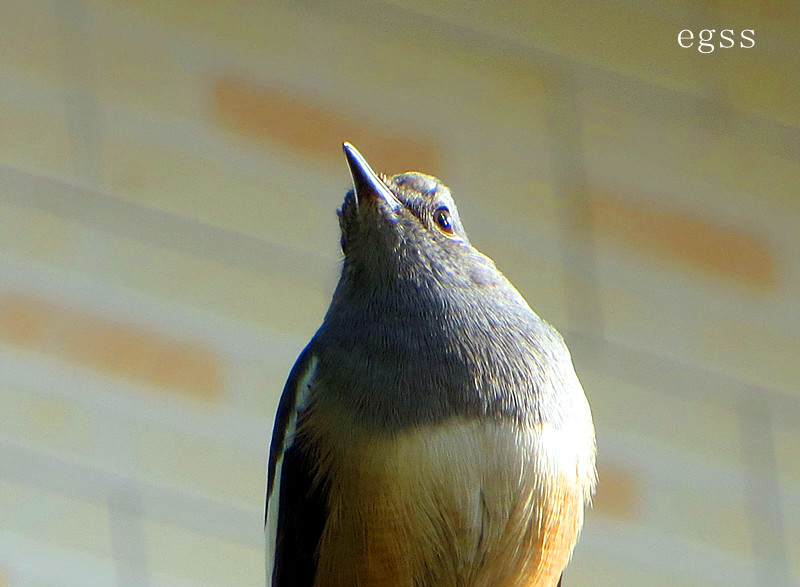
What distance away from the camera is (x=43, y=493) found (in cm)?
310

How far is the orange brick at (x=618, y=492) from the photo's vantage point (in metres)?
3.27

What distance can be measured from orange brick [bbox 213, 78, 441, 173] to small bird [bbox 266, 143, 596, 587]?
3.43ft

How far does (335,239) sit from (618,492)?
90 centimetres

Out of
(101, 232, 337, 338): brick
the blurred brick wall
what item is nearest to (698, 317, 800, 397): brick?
the blurred brick wall

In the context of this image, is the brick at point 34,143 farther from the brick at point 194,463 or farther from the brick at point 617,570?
the brick at point 617,570

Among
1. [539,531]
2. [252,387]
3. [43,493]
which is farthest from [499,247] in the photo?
[539,531]

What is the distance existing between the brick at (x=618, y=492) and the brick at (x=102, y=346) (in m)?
0.95

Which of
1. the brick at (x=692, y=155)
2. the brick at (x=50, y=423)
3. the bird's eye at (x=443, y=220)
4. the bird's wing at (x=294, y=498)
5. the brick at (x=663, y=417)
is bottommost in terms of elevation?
the bird's wing at (x=294, y=498)

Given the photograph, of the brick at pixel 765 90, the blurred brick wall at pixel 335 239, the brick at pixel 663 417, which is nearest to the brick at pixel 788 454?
the blurred brick wall at pixel 335 239

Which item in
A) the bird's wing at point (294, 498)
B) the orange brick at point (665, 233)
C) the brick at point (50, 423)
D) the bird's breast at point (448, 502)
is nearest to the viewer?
the bird's breast at point (448, 502)

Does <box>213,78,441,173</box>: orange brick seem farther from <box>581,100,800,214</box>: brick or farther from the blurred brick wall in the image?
<box>581,100,800,214</box>: brick

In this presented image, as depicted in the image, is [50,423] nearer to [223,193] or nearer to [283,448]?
[223,193]

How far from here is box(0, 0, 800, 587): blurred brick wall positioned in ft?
10.2

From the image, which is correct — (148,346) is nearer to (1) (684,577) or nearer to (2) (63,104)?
(2) (63,104)
